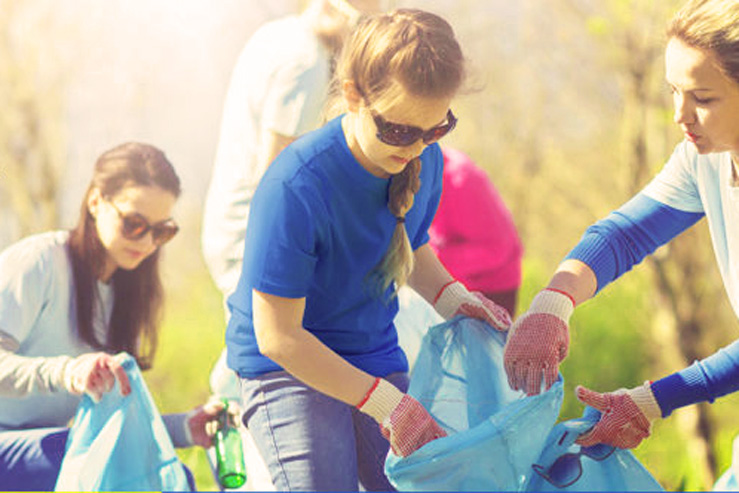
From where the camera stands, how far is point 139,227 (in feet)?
8.56

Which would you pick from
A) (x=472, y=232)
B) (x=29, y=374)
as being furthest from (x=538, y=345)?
(x=472, y=232)

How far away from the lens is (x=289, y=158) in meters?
1.77

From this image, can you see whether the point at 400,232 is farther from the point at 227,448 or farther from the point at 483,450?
the point at 227,448

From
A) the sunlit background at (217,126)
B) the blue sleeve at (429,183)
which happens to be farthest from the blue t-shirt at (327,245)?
the sunlit background at (217,126)

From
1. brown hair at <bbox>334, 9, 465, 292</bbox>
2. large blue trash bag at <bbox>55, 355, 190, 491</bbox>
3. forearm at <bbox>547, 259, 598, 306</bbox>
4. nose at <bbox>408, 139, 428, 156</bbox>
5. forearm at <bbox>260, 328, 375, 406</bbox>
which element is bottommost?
large blue trash bag at <bbox>55, 355, 190, 491</bbox>

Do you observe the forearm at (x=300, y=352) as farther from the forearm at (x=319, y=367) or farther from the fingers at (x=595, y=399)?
the fingers at (x=595, y=399)

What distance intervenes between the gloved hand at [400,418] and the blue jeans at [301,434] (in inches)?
6.0

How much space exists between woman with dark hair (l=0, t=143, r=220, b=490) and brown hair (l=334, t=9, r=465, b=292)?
972 mm

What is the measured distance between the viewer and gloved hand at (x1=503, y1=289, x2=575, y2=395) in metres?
1.86

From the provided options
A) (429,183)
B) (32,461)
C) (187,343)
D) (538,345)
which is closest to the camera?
(538,345)

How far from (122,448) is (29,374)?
1.09ft

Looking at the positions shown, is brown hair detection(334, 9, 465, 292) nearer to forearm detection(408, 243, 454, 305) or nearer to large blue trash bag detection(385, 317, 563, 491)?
forearm detection(408, 243, 454, 305)

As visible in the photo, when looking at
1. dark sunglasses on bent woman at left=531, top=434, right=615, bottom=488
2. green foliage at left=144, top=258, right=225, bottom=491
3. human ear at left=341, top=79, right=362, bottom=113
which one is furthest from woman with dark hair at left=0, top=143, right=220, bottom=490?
green foliage at left=144, top=258, right=225, bottom=491

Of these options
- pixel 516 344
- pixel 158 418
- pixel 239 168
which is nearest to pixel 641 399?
pixel 516 344
